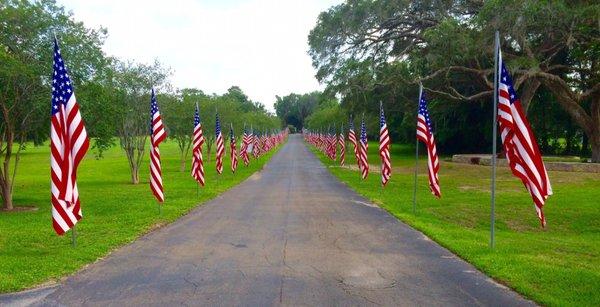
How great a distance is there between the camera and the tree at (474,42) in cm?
2272

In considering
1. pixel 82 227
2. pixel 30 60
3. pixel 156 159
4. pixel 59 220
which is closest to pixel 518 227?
pixel 156 159

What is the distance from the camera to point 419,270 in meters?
7.77

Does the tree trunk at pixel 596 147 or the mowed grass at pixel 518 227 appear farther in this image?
the tree trunk at pixel 596 147

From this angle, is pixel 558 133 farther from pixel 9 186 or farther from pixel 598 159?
pixel 9 186

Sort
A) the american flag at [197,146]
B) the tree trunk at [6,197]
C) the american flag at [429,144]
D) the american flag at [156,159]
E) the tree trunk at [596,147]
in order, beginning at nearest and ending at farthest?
the american flag at [429,144], the american flag at [156,159], the tree trunk at [6,197], the american flag at [197,146], the tree trunk at [596,147]

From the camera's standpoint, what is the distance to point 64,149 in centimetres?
921

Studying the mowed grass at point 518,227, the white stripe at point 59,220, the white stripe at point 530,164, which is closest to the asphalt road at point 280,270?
the mowed grass at point 518,227

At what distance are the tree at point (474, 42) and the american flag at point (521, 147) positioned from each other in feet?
43.6

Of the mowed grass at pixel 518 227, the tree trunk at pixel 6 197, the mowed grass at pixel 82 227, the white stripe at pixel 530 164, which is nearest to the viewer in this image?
the mowed grass at pixel 518 227

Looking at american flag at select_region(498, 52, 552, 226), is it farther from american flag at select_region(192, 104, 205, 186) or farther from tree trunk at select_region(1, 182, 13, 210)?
tree trunk at select_region(1, 182, 13, 210)

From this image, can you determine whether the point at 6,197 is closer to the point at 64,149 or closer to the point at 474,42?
the point at 64,149

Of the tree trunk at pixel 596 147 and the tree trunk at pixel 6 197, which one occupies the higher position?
the tree trunk at pixel 596 147

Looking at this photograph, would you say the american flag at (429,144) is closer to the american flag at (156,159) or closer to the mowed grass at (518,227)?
the mowed grass at (518,227)

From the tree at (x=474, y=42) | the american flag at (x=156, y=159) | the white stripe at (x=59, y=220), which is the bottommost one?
the white stripe at (x=59, y=220)
